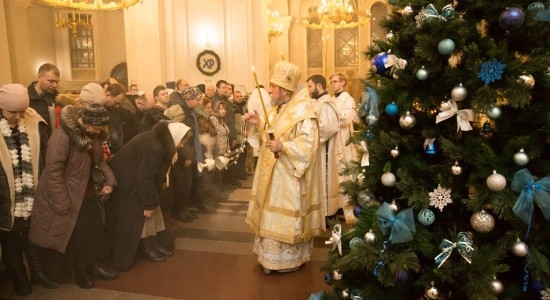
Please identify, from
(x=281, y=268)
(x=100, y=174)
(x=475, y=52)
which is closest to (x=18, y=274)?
(x=100, y=174)

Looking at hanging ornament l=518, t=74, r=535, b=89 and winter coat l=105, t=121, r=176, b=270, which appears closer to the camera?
hanging ornament l=518, t=74, r=535, b=89

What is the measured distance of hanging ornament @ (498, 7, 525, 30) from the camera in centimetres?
157

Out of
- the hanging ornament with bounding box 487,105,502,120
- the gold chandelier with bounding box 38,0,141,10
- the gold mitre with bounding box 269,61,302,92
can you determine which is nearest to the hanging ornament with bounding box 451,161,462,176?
the hanging ornament with bounding box 487,105,502,120

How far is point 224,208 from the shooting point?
6.17 m

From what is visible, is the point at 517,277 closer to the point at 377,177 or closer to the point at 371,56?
the point at 377,177

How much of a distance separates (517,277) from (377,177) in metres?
0.73

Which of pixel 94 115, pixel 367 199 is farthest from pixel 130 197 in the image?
pixel 367 199

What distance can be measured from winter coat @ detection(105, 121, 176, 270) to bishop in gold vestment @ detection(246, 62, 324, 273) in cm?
96

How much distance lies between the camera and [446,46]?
167cm

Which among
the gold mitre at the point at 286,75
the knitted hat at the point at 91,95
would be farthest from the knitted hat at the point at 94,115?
the gold mitre at the point at 286,75

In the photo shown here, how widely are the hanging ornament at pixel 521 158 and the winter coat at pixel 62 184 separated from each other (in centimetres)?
296

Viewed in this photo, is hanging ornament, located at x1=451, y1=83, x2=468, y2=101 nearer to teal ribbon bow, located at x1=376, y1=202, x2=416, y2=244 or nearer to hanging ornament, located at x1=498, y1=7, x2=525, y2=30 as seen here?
hanging ornament, located at x1=498, y1=7, x2=525, y2=30

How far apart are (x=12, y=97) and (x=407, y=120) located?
292 centimetres

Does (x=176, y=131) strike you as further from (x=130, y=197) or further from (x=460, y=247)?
(x=460, y=247)
